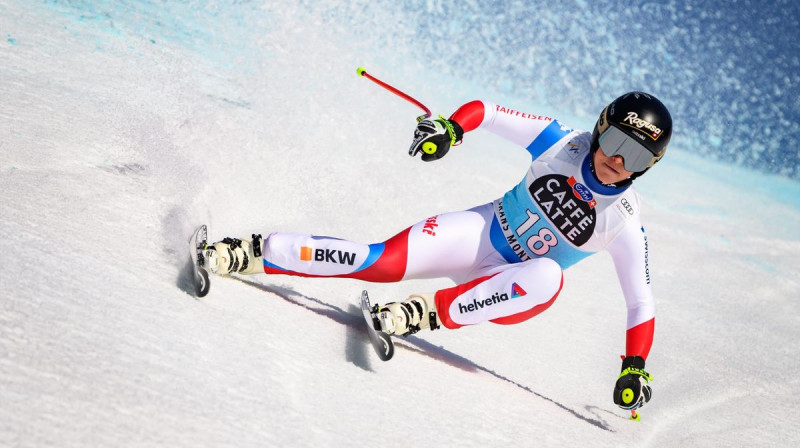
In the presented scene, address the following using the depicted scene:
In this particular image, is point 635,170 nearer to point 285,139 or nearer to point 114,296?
point 114,296

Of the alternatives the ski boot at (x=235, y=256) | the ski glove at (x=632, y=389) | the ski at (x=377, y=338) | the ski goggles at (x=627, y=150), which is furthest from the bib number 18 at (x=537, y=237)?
the ski boot at (x=235, y=256)

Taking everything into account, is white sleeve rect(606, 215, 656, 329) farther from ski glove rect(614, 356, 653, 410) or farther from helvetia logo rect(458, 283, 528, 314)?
helvetia logo rect(458, 283, 528, 314)

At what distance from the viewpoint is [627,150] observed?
2.74 metres

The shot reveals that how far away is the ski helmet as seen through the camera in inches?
108

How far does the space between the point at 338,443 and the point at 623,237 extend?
1.33 meters

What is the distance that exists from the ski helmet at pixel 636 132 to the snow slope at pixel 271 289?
0.89m

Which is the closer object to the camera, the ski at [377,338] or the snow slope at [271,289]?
the snow slope at [271,289]

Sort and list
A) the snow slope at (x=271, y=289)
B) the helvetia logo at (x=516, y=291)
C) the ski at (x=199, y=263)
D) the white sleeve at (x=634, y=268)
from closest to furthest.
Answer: the snow slope at (x=271, y=289) → the ski at (x=199, y=263) → the helvetia logo at (x=516, y=291) → the white sleeve at (x=634, y=268)

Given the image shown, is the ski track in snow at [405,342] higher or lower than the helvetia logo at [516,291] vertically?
lower

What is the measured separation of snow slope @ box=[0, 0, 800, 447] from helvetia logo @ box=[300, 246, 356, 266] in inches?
7.3

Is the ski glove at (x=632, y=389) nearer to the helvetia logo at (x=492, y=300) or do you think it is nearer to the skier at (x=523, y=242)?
the skier at (x=523, y=242)

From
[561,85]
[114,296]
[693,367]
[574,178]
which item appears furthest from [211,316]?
[561,85]

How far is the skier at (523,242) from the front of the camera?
8.92 ft

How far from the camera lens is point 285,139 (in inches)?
194
